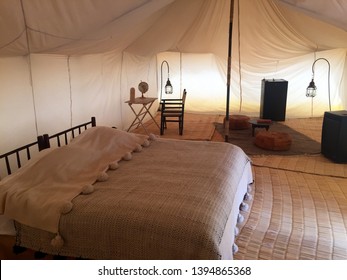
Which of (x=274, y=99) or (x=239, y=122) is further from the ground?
(x=274, y=99)

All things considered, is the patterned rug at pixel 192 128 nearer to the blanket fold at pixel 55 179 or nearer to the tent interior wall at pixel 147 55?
the tent interior wall at pixel 147 55

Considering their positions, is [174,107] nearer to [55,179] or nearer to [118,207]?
[55,179]

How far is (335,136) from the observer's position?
3.70m

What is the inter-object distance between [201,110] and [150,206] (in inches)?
232

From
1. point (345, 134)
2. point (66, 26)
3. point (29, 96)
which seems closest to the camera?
point (66, 26)

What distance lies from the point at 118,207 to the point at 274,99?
5.37 m

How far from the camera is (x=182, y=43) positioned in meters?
5.93

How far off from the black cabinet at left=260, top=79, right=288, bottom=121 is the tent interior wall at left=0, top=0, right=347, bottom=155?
0.56m

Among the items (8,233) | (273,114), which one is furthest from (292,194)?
(273,114)

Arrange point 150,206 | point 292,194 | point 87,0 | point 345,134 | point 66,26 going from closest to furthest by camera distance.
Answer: point 150,206 → point 87,0 → point 66,26 → point 292,194 → point 345,134

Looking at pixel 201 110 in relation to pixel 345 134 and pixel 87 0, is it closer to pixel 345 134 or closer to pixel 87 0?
pixel 345 134

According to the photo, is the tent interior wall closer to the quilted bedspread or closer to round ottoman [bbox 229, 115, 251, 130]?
the quilted bedspread

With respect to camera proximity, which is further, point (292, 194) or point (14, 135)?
point (292, 194)

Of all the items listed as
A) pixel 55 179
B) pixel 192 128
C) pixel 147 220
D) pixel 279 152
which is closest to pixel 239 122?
pixel 192 128
